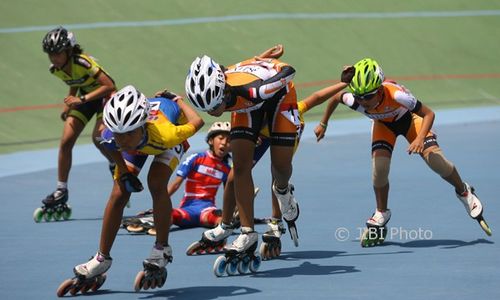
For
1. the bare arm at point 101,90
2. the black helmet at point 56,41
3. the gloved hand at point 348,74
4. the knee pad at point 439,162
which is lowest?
the knee pad at point 439,162

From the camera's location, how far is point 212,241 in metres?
8.87

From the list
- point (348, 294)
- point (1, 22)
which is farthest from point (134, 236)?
point (1, 22)

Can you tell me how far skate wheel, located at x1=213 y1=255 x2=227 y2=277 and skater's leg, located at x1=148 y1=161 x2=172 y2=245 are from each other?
585mm

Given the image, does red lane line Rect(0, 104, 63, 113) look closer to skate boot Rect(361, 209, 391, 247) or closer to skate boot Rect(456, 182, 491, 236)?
skate boot Rect(361, 209, 391, 247)

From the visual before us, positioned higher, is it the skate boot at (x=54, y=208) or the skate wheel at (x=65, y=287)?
the skate boot at (x=54, y=208)

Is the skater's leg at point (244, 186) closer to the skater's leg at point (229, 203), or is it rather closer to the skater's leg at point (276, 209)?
the skater's leg at point (229, 203)

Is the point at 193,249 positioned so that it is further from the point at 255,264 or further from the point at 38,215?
the point at 38,215

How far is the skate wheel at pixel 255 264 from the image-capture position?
8.27 m

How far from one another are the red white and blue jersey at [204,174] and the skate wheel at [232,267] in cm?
218

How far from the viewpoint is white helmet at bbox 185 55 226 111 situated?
788 cm

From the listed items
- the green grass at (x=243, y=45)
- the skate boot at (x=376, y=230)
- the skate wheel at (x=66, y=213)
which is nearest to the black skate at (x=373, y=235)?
the skate boot at (x=376, y=230)

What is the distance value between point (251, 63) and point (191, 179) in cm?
205

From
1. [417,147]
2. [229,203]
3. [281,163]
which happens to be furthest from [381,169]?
[229,203]

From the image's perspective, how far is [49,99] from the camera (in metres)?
17.4
